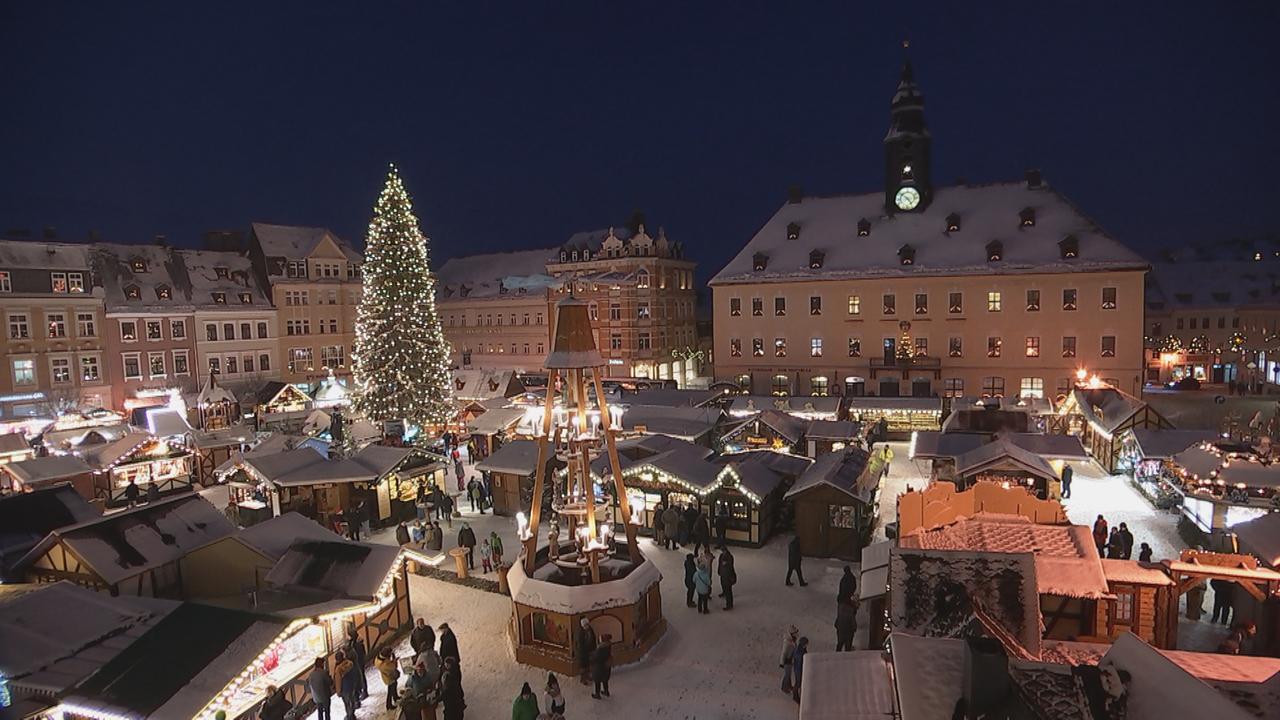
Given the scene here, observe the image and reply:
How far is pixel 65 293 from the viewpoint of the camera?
36.5 m

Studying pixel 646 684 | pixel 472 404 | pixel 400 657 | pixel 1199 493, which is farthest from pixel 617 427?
pixel 472 404

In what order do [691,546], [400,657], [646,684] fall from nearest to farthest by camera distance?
[646,684] → [400,657] → [691,546]

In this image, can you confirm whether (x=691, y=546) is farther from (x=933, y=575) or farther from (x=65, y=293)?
(x=65, y=293)

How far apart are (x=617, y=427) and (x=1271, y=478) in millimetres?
15273

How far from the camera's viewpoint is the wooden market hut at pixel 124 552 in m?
13.5

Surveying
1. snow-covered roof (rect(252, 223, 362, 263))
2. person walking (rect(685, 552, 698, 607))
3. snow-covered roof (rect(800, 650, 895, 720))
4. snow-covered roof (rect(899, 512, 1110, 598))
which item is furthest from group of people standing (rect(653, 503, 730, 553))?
snow-covered roof (rect(252, 223, 362, 263))

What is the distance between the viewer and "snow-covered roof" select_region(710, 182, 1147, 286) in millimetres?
36188

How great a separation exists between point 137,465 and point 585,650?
2161 centimetres

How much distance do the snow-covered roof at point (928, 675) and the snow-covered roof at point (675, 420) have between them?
20.6 metres

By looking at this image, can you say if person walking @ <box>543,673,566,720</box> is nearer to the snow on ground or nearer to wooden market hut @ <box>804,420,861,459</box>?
the snow on ground

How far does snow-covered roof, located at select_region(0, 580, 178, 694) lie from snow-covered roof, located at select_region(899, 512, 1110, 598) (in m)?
12.9

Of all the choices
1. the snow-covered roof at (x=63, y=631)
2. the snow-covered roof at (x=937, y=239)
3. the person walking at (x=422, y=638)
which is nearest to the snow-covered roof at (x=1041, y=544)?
the person walking at (x=422, y=638)

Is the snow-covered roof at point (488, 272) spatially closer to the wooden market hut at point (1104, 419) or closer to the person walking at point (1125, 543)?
the wooden market hut at point (1104, 419)

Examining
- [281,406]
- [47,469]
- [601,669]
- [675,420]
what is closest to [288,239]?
[281,406]
